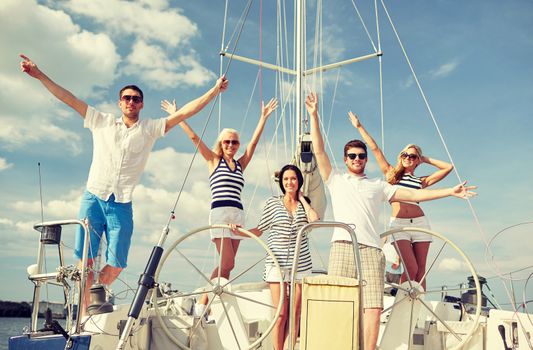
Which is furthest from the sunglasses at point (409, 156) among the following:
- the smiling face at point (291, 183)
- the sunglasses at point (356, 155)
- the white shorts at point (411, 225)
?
the sunglasses at point (356, 155)

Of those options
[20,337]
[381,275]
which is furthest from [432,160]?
[20,337]

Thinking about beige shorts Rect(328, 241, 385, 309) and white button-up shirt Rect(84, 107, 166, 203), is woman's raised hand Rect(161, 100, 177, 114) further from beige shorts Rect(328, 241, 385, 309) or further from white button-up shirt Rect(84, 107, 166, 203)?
beige shorts Rect(328, 241, 385, 309)

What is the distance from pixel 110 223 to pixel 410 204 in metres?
2.76

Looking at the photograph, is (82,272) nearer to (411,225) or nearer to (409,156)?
(411,225)

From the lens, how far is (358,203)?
12.4 ft

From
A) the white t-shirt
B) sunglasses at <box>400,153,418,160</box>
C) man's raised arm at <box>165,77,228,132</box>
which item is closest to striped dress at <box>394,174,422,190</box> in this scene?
sunglasses at <box>400,153,418,160</box>

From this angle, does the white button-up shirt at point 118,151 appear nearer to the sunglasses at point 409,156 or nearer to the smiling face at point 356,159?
the smiling face at point 356,159

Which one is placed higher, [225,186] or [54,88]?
[54,88]

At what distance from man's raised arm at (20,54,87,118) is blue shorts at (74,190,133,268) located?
748 mm

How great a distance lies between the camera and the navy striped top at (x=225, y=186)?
15.1 ft

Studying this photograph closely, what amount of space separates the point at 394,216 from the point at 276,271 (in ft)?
5.19

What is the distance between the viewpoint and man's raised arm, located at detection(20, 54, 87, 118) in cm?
429

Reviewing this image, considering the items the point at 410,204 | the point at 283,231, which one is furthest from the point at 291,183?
the point at 410,204

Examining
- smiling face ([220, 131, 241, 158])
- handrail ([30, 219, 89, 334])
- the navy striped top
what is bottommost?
handrail ([30, 219, 89, 334])
